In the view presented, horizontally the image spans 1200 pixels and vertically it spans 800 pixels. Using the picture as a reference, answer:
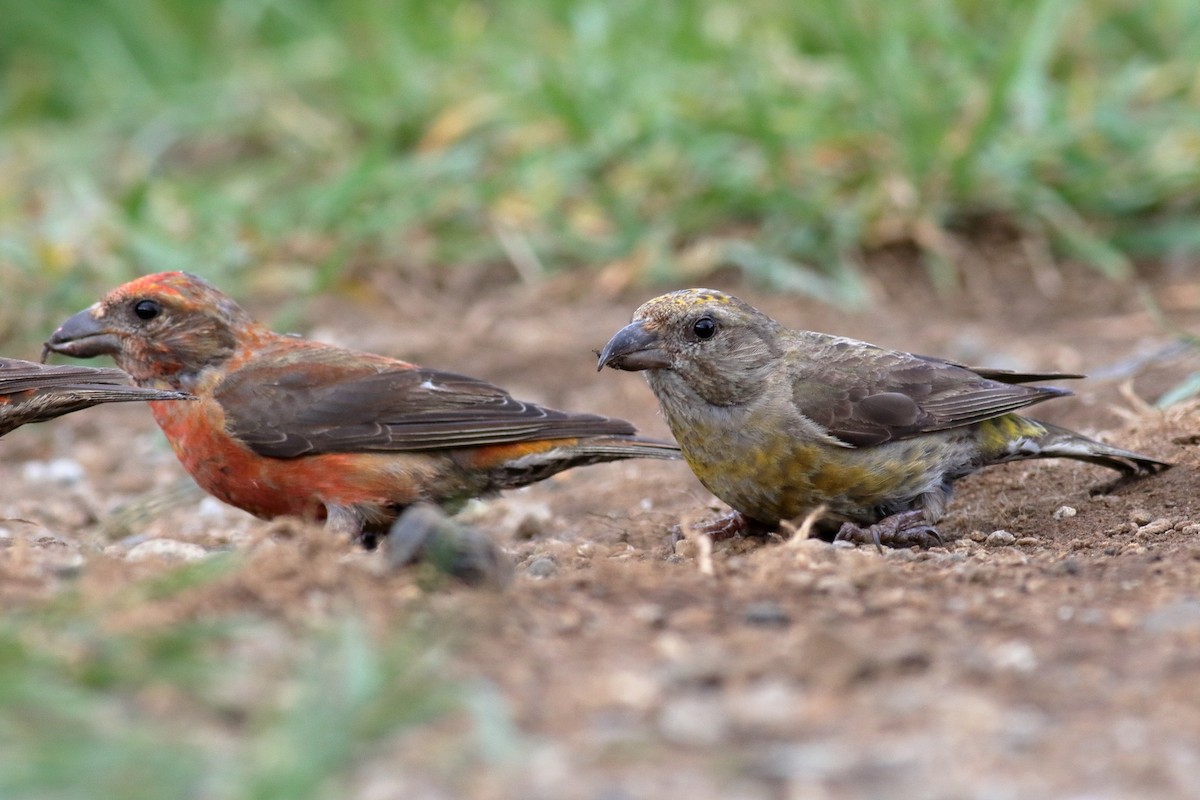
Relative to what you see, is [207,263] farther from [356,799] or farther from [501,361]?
[356,799]

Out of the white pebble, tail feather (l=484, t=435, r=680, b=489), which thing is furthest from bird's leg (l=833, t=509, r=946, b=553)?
the white pebble

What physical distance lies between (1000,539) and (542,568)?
142 centimetres

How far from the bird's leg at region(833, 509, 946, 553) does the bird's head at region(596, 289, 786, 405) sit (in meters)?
0.54

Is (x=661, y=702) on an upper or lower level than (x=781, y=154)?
lower

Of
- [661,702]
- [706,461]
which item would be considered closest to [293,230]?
[706,461]

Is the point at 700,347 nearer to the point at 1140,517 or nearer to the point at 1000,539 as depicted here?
the point at 1000,539

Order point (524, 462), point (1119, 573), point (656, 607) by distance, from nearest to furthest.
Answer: point (656, 607)
point (1119, 573)
point (524, 462)


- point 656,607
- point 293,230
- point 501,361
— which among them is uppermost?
point 293,230

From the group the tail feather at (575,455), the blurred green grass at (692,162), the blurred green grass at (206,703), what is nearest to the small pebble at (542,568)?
the tail feather at (575,455)

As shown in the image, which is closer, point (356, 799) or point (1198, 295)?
point (356, 799)

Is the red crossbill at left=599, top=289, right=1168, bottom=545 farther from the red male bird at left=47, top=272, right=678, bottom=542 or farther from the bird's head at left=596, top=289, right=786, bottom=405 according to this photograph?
the red male bird at left=47, top=272, right=678, bottom=542

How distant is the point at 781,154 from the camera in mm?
8555

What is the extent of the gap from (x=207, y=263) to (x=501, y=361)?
5.73 feet

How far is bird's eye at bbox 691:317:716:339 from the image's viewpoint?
16.4ft
